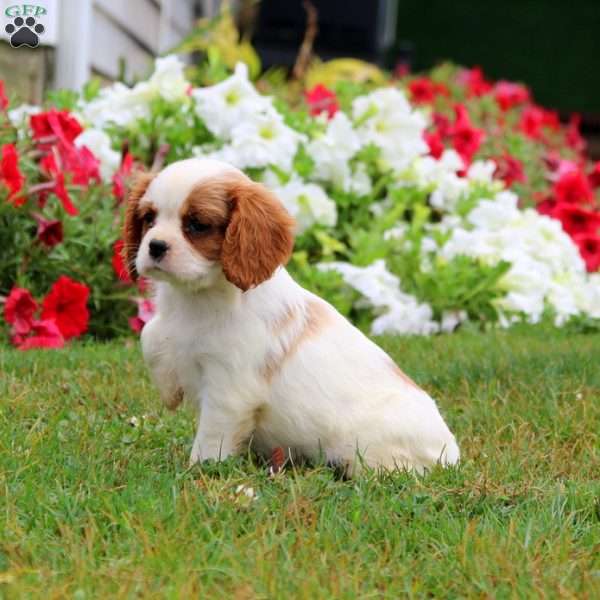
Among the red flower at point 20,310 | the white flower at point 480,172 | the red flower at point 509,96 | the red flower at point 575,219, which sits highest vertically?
the white flower at point 480,172

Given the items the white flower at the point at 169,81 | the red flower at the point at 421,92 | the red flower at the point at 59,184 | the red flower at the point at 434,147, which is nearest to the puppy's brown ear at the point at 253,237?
the red flower at the point at 59,184

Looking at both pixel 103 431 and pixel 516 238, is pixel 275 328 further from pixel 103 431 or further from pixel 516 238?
pixel 516 238

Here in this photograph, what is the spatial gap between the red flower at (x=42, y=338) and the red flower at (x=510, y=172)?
447 centimetres

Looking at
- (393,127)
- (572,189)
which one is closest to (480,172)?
(572,189)

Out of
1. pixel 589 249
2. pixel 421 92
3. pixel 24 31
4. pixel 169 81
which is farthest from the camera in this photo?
pixel 421 92

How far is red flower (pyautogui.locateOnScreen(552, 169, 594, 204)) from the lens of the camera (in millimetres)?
8156

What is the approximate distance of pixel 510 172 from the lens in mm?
9055

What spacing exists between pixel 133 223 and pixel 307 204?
3081 millimetres

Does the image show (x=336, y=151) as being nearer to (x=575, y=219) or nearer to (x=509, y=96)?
(x=575, y=219)

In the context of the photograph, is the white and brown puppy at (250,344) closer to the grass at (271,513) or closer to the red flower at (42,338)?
the grass at (271,513)

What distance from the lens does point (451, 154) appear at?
7785 millimetres

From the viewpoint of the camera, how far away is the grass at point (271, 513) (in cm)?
279

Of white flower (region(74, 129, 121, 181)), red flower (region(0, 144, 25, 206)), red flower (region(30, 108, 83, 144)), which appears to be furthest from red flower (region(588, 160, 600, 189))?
red flower (region(0, 144, 25, 206))

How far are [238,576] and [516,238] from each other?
4.80m
